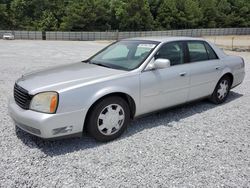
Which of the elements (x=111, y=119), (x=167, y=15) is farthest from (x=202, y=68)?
(x=167, y=15)

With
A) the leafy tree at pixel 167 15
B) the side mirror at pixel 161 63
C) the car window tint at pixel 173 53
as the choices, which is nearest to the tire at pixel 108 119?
the side mirror at pixel 161 63

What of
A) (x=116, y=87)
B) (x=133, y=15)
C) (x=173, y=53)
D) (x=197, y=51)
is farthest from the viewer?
(x=133, y=15)

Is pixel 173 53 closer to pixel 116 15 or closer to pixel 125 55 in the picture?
pixel 125 55

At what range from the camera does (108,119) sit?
11.2 ft

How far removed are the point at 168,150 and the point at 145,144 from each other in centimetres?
34

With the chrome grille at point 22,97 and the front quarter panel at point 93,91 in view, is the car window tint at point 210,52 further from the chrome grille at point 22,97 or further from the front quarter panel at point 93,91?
the chrome grille at point 22,97

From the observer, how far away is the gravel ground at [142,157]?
2.66 meters

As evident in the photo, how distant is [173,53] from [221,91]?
1.68 meters

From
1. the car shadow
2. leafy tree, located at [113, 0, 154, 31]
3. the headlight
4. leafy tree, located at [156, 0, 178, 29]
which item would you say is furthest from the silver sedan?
leafy tree, located at [156, 0, 178, 29]

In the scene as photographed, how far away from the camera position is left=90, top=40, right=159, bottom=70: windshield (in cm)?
389

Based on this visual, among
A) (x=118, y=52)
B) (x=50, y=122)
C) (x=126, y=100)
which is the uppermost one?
(x=118, y=52)

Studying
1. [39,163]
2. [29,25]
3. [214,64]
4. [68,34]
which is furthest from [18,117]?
[29,25]

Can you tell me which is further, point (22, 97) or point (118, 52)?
point (118, 52)

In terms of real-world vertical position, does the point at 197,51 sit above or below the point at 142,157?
above
